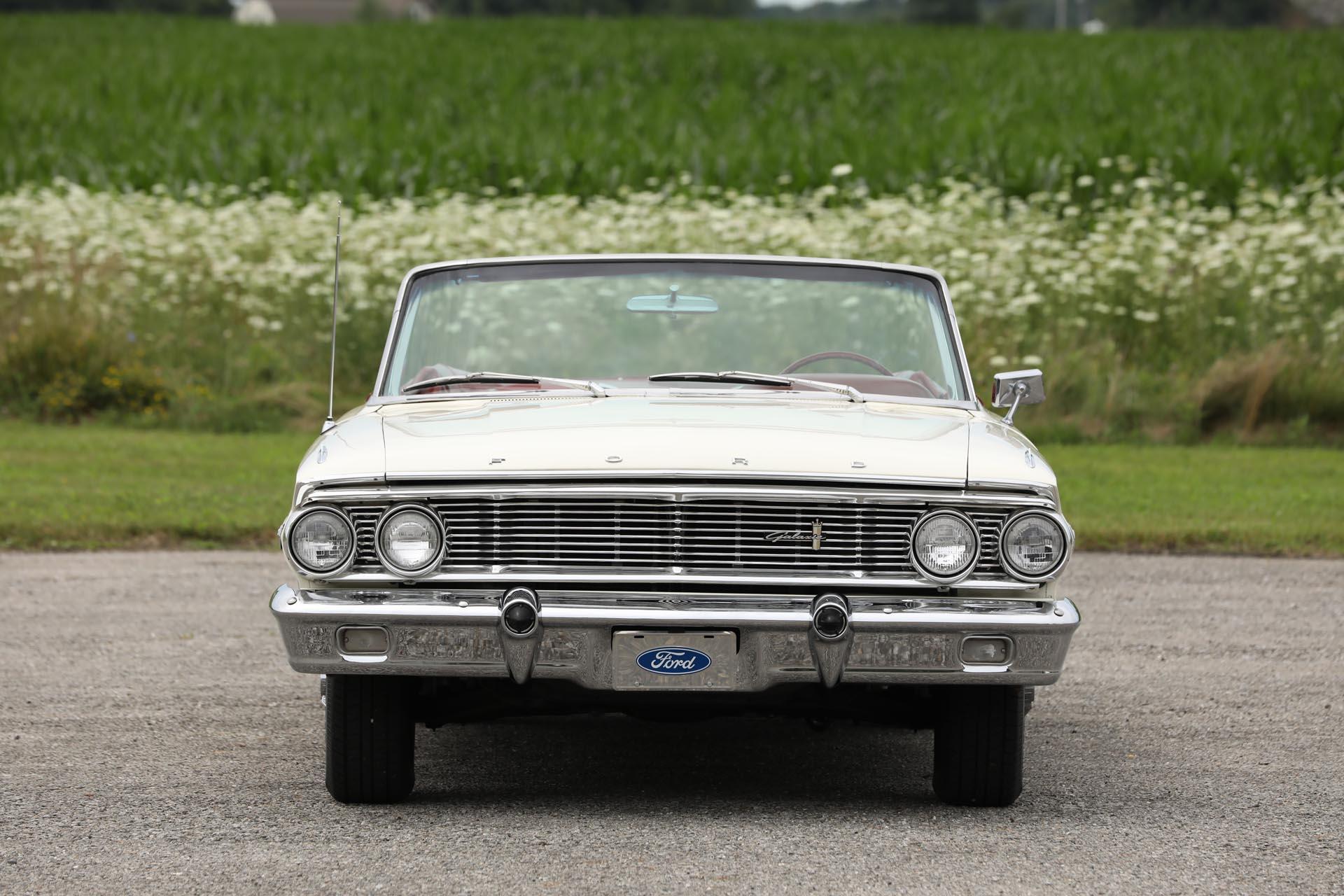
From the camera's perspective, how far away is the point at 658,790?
4727 mm

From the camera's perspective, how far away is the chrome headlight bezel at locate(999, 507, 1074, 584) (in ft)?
13.7

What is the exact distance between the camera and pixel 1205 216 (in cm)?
1606

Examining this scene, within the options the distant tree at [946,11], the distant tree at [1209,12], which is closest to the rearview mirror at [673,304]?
the distant tree at [1209,12]

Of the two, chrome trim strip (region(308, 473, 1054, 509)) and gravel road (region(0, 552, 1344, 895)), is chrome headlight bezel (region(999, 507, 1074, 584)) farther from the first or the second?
gravel road (region(0, 552, 1344, 895))

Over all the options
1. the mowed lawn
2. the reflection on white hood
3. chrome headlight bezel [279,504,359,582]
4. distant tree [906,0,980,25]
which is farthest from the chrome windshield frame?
distant tree [906,0,980,25]

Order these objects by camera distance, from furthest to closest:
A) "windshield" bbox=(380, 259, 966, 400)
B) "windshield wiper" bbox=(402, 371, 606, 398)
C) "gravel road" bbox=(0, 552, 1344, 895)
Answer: "windshield" bbox=(380, 259, 966, 400) < "windshield wiper" bbox=(402, 371, 606, 398) < "gravel road" bbox=(0, 552, 1344, 895)

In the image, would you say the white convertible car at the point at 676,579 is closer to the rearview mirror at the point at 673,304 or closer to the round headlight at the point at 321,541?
the round headlight at the point at 321,541

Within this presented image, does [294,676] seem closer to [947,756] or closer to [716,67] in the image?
[947,756]

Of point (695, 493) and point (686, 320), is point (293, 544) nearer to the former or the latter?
point (695, 493)

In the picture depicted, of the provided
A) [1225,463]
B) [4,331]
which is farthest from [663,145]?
[1225,463]

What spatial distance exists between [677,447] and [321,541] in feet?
2.98

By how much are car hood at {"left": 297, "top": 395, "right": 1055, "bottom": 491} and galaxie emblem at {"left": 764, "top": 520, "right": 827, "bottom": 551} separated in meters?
0.13

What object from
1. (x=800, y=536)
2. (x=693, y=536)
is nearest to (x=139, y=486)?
(x=693, y=536)

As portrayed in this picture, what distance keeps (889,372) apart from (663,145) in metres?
16.3
